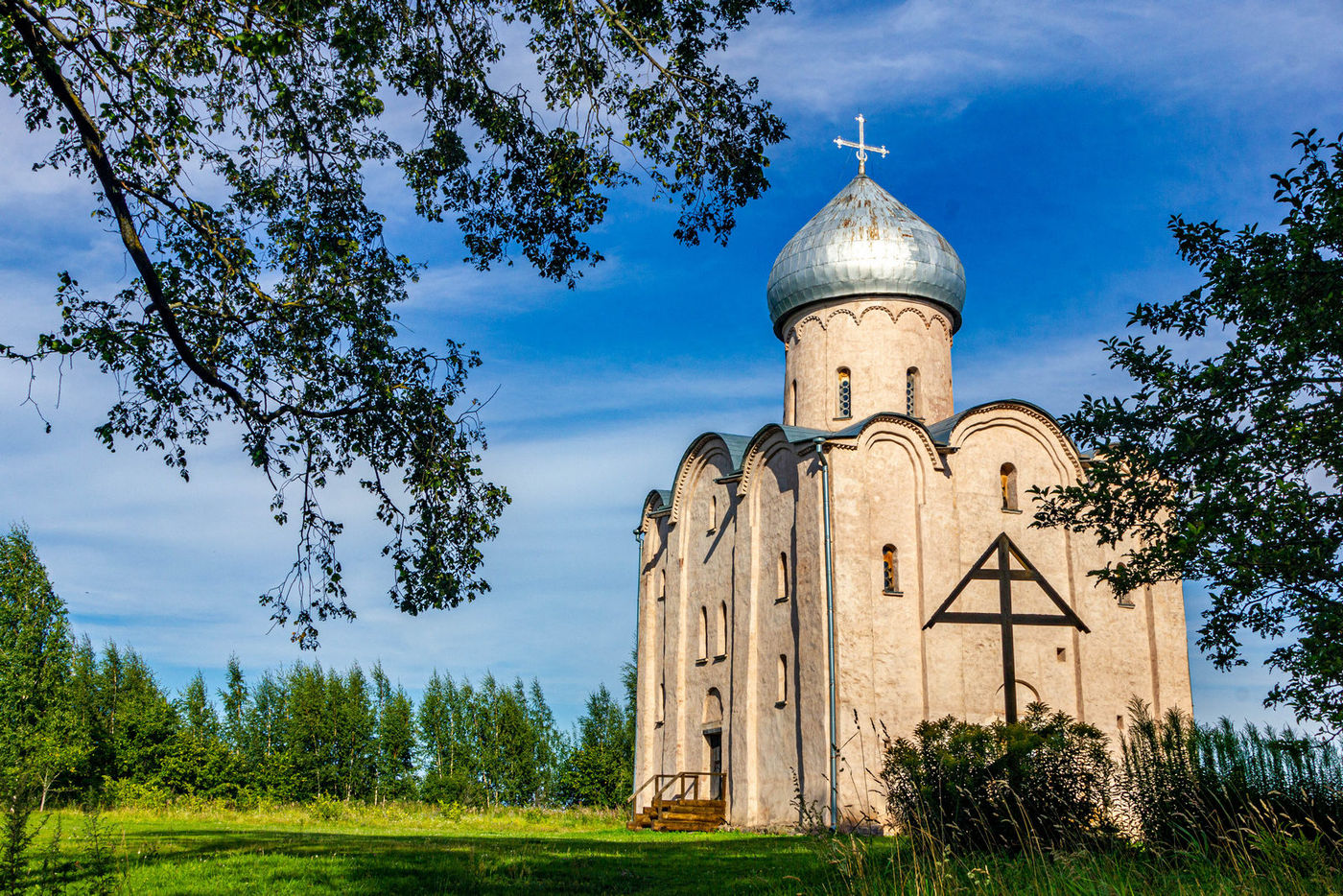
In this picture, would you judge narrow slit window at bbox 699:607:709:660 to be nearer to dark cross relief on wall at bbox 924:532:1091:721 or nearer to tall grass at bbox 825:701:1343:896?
dark cross relief on wall at bbox 924:532:1091:721

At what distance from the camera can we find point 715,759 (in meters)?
21.2

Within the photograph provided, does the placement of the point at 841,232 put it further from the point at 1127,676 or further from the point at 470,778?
the point at 470,778

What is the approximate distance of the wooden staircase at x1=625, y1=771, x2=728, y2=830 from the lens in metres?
20.2

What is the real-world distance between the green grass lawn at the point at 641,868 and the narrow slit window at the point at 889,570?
16.7ft

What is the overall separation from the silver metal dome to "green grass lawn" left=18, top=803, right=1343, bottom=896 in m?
11.4

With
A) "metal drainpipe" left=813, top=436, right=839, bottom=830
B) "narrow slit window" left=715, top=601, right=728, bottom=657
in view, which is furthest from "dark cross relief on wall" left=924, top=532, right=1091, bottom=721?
"narrow slit window" left=715, top=601, right=728, bottom=657

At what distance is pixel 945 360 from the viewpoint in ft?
75.9

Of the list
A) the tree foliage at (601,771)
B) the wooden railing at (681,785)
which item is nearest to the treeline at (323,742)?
the tree foliage at (601,771)

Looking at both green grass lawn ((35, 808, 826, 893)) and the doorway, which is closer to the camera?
green grass lawn ((35, 808, 826, 893))

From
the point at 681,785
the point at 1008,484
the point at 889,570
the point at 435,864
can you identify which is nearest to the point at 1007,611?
the point at 889,570

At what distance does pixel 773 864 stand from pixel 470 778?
101 feet

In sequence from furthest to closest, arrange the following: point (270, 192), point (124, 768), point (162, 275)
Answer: point (124, 768), point (270, 192), point (162, 275)

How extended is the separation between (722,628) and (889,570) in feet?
13.3

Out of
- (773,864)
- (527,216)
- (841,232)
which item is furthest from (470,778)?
(527,216)
